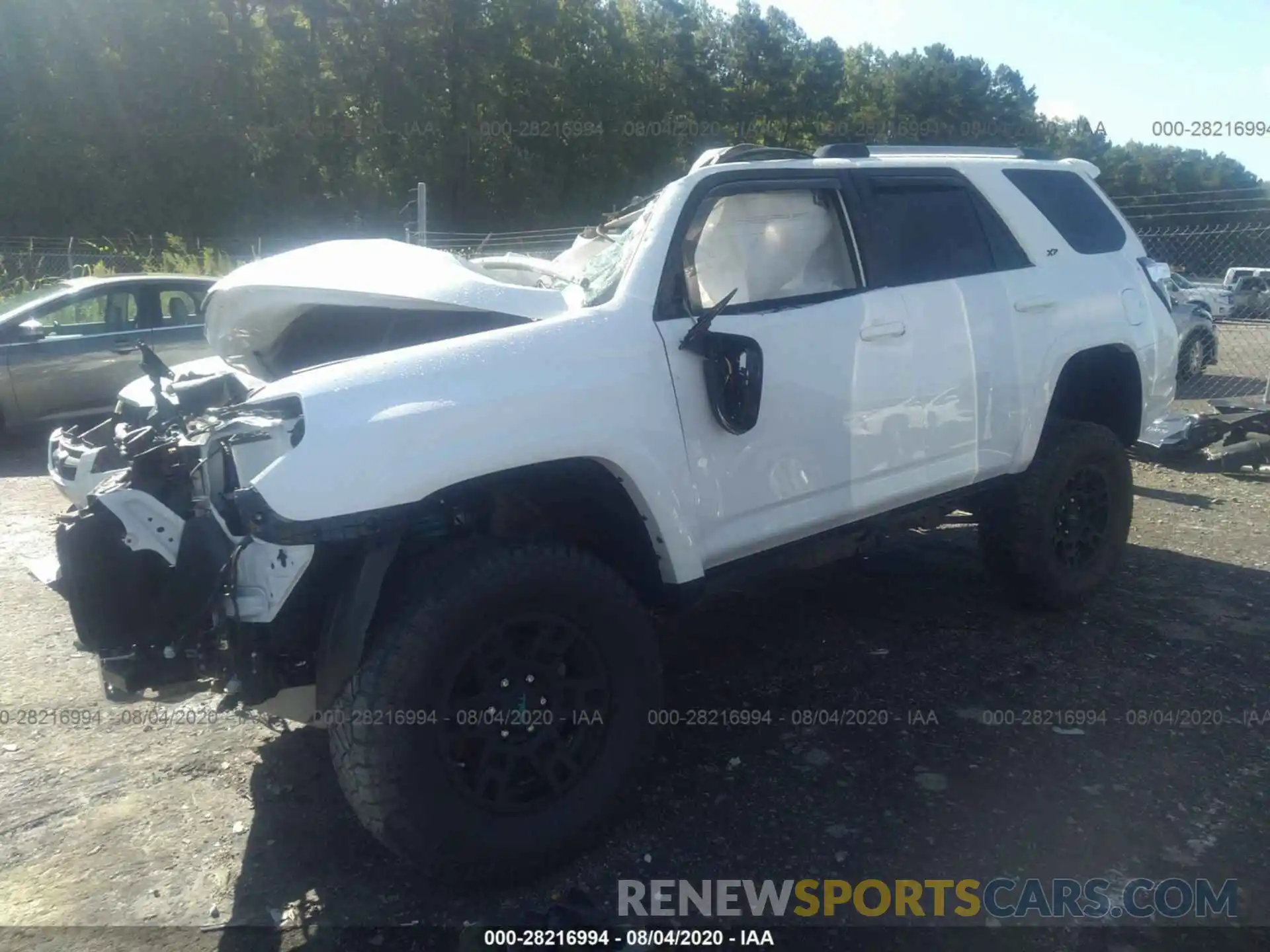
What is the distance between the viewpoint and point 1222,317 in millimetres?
23391

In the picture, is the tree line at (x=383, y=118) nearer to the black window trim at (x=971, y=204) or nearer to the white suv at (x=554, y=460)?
the black window trim at (x=971, y=204)

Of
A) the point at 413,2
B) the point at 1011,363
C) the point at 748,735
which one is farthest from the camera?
the point at 413,2

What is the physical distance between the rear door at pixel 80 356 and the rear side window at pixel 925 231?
7.22 m

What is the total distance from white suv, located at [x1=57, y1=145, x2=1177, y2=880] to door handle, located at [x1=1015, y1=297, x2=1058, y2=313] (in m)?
0.02

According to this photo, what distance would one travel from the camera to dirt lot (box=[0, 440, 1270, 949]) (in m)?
3.07

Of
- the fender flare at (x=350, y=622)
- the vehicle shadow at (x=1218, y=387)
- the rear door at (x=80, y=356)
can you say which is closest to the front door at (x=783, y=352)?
the fender flare at (x=350, y=622)

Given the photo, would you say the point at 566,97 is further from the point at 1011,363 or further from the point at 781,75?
the point at 1011,363

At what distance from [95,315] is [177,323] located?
69 cm

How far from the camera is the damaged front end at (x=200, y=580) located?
264cm

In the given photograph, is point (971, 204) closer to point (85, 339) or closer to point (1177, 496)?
point (1177, 496)

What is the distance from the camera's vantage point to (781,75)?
148 feet

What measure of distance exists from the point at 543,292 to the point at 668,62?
43.6 metres

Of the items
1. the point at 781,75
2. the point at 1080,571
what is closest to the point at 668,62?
the point at 781,75

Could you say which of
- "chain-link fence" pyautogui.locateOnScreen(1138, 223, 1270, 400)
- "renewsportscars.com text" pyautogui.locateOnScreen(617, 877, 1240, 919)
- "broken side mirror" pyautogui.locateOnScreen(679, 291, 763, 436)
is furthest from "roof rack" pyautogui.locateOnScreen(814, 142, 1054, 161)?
"chain-link fence" pyautogui.locateOnScreen(1138, 223, 1270, 400)
